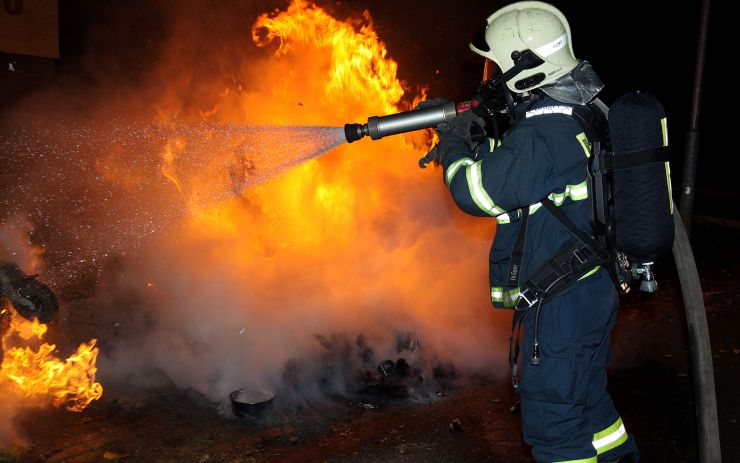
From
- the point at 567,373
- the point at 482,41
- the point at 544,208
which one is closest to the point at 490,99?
the point at 482,41

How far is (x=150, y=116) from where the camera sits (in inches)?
244

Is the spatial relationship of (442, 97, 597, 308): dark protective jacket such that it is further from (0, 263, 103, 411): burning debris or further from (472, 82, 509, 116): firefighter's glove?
(0, 263, 103, 411): burning debris

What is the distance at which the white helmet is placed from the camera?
283cm

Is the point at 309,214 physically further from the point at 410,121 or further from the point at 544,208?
the point at 544,208

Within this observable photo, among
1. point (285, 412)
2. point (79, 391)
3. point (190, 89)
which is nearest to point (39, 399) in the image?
point (79, 391)

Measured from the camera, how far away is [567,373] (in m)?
2.74

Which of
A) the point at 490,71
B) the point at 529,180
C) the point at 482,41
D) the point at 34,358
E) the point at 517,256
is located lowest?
the point at 34,358

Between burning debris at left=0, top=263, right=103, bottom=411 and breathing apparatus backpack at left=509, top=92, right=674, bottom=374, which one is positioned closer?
breathing apparatus backpack at left=509, top=92, right=674, bottom=374

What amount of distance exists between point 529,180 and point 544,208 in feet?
0.90

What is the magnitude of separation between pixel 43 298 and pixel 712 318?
644 centimetres

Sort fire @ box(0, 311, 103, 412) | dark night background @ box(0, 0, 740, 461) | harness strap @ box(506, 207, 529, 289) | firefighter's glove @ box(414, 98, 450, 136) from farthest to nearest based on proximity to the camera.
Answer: dark night background @ box(0, 0, 740, 461) → fire @ box(0, 311, 103, 412) → firefighter's glove @ box(414, 98, 450, 136) → harness strap @ box(506, 207, 529, 289)

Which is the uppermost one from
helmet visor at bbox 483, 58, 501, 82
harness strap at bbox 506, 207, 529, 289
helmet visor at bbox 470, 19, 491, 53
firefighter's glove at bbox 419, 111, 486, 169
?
helmet visor at bbox 470, 19, 491, 53

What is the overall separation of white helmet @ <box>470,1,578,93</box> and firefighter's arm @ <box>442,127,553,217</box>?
0.36 m

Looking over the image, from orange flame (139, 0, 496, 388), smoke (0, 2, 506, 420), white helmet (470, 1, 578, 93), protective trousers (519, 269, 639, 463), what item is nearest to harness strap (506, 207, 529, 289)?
protective trousers (519, 269, 639, 463)
